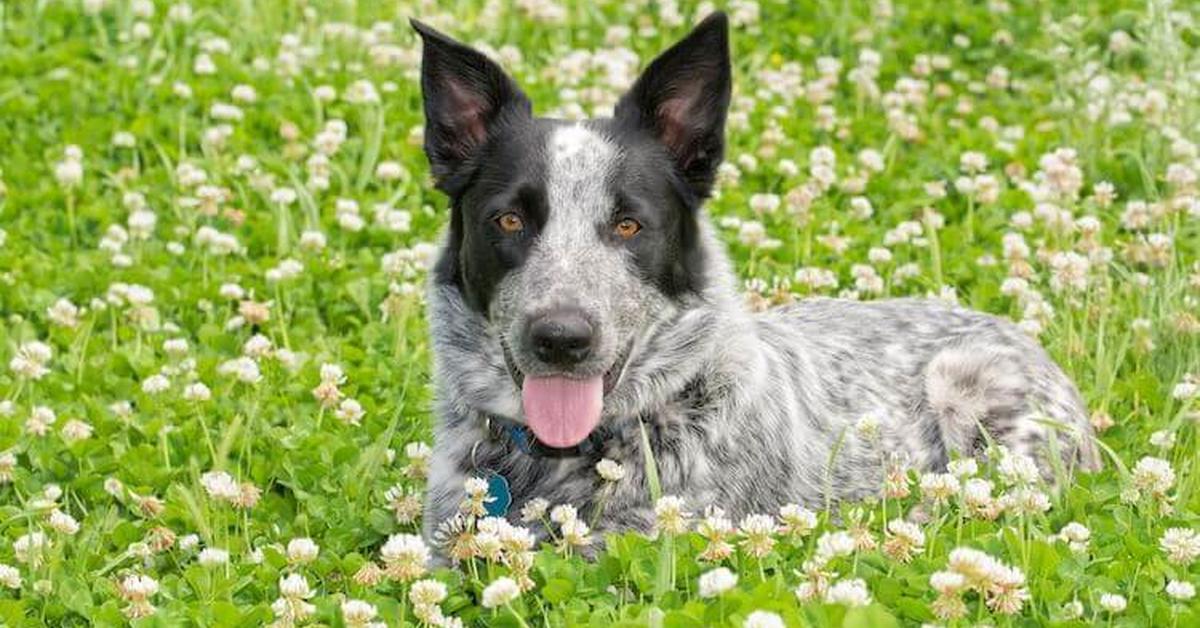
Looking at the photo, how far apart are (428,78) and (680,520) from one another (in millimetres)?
2052

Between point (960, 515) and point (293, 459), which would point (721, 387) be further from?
point (293, 459)

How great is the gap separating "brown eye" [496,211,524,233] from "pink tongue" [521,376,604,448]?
0.50 meters

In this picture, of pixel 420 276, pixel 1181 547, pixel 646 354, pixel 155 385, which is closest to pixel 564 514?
pixel 646 354

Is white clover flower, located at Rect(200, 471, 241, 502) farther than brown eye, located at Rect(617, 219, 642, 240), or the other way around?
white clover flower, located at Rect(200, 471, 241, 502)

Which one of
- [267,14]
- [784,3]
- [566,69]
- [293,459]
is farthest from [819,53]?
[293,459]

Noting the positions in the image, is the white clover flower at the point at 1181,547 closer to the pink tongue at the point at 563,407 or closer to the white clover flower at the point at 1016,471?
the white clover flower at the point at 1016,471

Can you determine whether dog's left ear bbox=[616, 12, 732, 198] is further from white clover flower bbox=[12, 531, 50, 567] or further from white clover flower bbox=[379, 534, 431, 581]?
white clover flower bbox=[12, 531, 50, 567]

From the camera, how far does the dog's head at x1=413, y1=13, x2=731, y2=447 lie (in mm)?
6082

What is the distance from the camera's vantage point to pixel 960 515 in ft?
18.2

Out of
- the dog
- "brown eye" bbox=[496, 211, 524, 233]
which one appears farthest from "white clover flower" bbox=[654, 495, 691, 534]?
"brown eye" bbox=[496, 211, 524, 233]

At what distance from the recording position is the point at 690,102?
21.3ft

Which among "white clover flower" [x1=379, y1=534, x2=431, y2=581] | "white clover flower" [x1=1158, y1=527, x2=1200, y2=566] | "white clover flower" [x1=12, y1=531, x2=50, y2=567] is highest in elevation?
"white clover flower" [x1=1158, y1=527, x2=1200, y2=566]

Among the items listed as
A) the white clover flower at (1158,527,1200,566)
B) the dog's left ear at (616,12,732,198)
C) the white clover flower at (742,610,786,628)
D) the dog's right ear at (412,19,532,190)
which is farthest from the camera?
the dog's right ear at (412,19,532,190)

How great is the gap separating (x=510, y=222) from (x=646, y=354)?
2.17 feet
